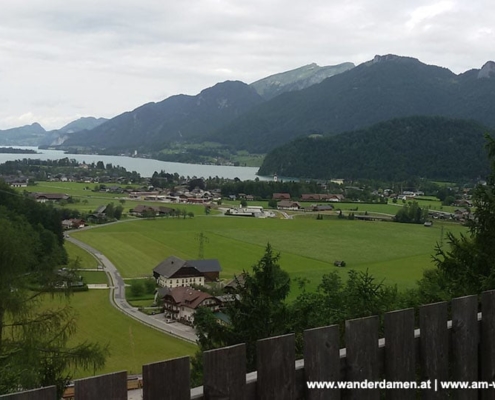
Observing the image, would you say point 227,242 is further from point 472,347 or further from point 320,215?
point 472,347

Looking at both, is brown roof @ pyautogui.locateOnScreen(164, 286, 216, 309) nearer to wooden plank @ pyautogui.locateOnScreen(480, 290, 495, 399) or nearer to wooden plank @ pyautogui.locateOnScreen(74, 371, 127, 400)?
wooden plank @ pyautogui.locateOnScreen(480, 290, 495, 399)

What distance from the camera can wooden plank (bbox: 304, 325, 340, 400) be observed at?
1.96m

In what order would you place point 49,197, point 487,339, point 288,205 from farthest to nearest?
point 288,205, point 49,197, point 487,339

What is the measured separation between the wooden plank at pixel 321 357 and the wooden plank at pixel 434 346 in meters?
0.53

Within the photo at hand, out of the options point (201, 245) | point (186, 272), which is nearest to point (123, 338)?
point (186, 272)

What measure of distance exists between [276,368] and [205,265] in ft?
120

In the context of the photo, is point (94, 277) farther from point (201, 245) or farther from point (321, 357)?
point (321, 357)

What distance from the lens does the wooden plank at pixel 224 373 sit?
1.74 m

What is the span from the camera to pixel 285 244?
51.2 meters

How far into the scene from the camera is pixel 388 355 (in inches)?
87.1

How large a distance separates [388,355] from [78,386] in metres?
1.32

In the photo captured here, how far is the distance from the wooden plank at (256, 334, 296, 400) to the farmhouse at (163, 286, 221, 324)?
23.8 metres

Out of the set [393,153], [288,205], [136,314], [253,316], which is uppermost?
[393,153]

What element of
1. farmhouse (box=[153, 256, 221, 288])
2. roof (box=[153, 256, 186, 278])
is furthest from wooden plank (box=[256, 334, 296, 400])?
roof (box=[153, 256, 186, 278])
